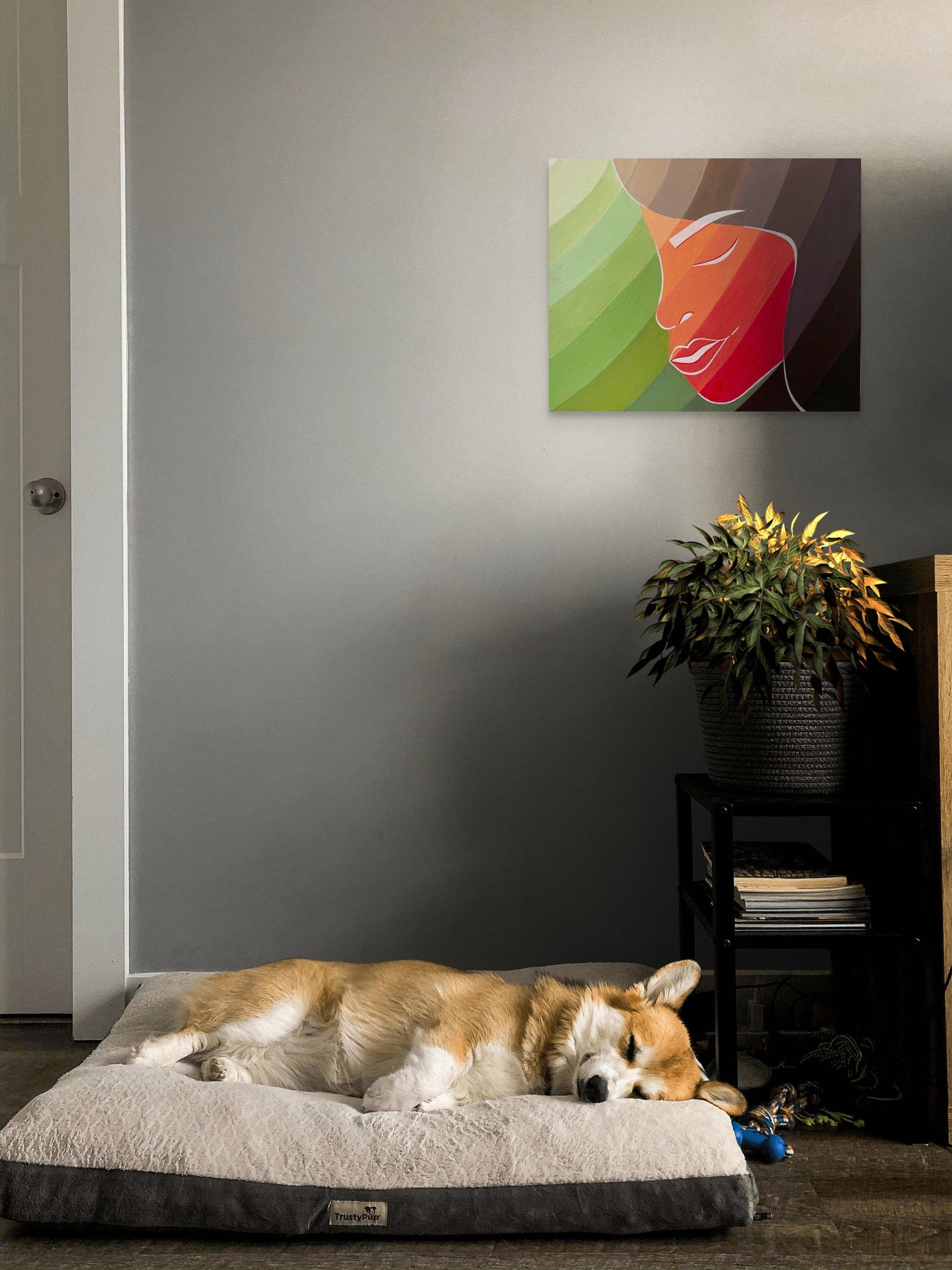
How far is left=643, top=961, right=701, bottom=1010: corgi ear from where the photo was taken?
5.08 ft

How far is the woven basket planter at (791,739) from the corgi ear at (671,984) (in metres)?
0.35

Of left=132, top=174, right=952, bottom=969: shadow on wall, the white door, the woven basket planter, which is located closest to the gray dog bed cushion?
the woven basket planter

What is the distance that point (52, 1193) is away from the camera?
1301 millimetres

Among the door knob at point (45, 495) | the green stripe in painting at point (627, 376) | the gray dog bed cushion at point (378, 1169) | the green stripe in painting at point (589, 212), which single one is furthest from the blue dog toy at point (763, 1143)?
the door knob at point (45, 495)

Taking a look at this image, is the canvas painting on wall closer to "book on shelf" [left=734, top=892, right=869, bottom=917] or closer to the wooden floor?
"book on shelf" [left=734, top=892, right=869, bottom=917]

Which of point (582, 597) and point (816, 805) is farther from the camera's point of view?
point (582, 597)

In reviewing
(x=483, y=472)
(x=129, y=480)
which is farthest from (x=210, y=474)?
(x=483, y=472)

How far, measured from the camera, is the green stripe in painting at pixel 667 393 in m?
2.11

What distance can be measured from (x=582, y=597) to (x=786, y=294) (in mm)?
857

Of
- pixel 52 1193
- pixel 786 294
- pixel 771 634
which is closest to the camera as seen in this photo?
pixel 52 1193

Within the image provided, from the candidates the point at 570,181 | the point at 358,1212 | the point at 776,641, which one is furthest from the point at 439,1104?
the point at 570,181

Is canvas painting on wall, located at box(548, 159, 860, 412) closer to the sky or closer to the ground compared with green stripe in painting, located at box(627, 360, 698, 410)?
closer to the sky

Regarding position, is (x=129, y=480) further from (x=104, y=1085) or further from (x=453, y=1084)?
(x=453, y=1084)

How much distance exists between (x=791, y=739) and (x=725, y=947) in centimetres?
39
